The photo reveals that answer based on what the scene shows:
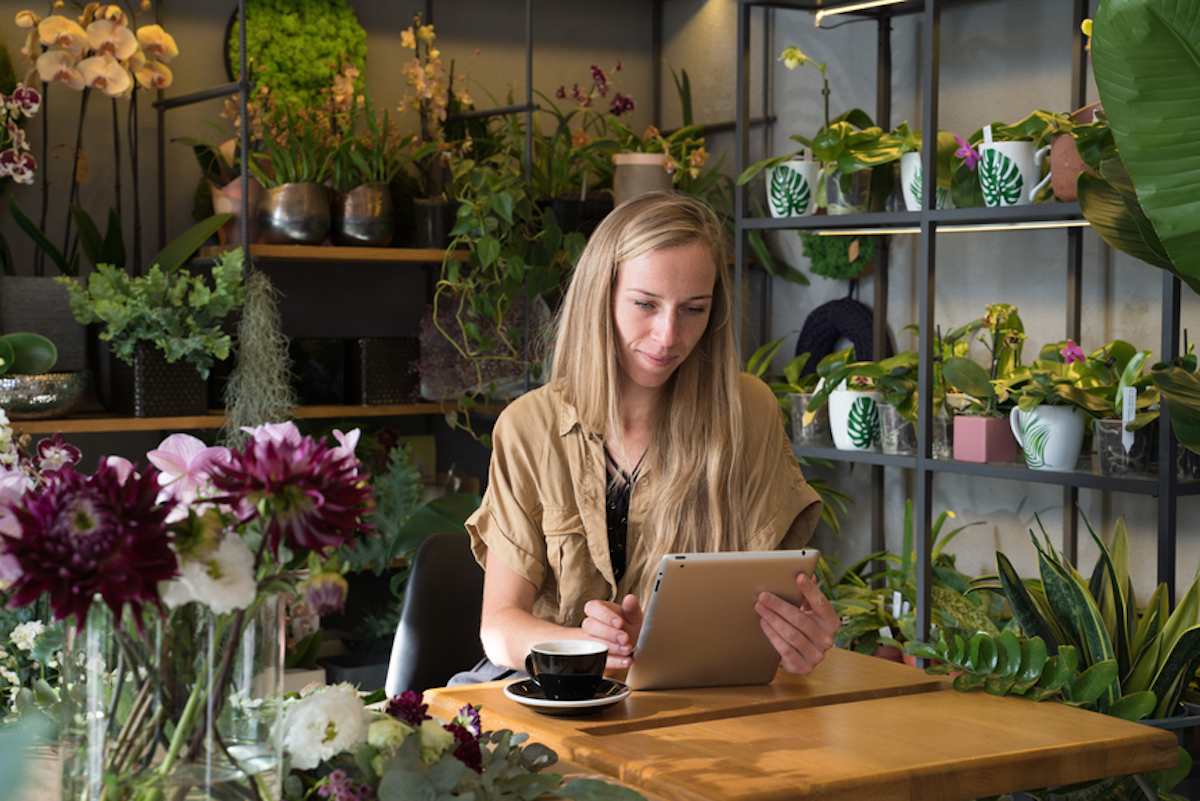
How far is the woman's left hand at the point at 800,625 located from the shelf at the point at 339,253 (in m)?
2.12

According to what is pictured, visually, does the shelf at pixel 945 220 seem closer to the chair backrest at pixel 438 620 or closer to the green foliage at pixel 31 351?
the chair backrest at pixel 438 620

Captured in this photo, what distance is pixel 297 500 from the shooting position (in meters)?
0.94

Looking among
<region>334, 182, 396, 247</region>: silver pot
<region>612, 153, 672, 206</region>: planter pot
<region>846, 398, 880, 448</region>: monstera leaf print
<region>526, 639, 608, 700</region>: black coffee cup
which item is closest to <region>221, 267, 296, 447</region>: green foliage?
<region>334, 182, 396, 247</region>: silver pot

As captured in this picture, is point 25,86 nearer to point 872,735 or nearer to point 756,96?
point 756,96

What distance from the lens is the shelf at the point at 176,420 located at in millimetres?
3297

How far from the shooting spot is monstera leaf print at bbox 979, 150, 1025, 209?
2.95 metres

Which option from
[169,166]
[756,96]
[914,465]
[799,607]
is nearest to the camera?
[799,607]

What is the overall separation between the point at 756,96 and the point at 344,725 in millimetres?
3465

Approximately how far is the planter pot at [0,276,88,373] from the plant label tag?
90.6 inches

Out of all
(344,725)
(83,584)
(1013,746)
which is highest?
(83,584)

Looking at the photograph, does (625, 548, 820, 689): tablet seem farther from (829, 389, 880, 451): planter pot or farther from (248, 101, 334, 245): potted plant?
(248, 101, 334, 245): potted plant

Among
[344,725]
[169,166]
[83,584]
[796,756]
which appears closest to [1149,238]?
[796,756]

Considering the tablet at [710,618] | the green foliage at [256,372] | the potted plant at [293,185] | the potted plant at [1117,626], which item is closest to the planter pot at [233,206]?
the potted plant at [293,185]

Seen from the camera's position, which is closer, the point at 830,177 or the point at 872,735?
the point at 872,735
